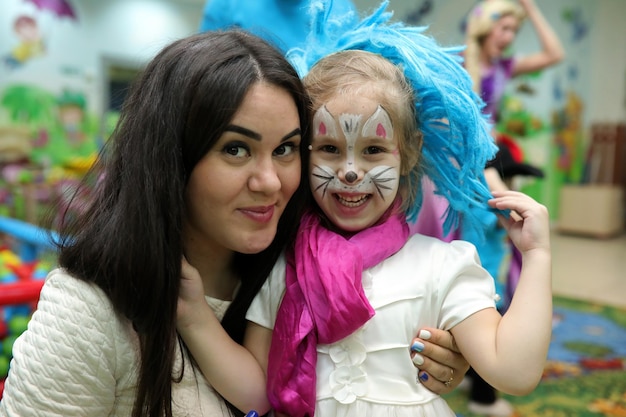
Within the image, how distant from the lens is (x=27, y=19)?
214 inches

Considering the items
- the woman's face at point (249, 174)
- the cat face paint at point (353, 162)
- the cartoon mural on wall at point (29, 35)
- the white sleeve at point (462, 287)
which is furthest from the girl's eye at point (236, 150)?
the cartoon mural on wall at point (29, 35)

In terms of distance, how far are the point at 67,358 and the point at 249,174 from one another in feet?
1.32

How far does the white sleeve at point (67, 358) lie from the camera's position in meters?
0.81

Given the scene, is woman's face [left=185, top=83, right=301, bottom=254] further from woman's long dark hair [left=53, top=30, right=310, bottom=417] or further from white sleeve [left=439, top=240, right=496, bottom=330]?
white sleeve [left=439, top=240, right=496, bottom=330]

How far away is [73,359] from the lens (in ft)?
2.69

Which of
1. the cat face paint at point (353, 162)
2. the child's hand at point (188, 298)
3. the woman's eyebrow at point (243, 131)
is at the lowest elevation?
the child's hand at point (188, 298)

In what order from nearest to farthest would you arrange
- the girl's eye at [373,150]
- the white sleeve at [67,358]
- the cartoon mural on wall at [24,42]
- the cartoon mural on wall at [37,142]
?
the white sleeve at [67,358]
the girl's eye at [373,150]
the cartoon mural on wall at [37,142]
the cartoon mural on wall at [24,42]

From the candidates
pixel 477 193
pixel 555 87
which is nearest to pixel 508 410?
pixel 477 193

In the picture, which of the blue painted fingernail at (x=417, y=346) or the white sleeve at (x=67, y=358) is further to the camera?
the blue painted fingernail at (x=417, y=346)

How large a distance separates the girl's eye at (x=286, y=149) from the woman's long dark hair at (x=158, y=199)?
0.37 ft

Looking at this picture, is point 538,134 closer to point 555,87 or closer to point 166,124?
point 555,87

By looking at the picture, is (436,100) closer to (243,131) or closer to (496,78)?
(243,131)

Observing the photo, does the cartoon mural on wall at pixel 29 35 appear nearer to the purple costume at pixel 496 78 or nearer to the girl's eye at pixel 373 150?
the purple costume at pixel 496 78

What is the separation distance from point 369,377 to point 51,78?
5.73 metres
